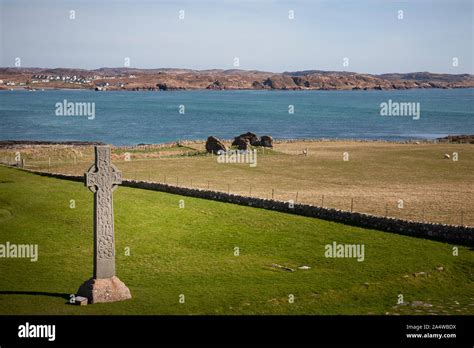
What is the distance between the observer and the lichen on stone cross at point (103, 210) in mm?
21281

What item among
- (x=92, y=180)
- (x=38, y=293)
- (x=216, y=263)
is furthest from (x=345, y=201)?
(x=38, y=293)

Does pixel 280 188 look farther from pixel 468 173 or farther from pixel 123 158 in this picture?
pixel 123 158

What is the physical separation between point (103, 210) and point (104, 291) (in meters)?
2.67

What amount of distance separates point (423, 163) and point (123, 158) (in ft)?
109

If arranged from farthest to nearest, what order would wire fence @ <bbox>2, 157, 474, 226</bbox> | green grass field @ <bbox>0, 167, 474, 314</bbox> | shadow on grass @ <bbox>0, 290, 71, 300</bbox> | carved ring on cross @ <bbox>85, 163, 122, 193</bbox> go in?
wire fence @ <bbox>2, 157, 474, 226</bbox>
shadow on grass @ <bbox>0, 290, 71, 300</bbox>
green grass field @ <bbox>0, 167, 474, 314</bbox>
carved ring on cross @ <bbox>85, 163, 122, 193</bbox>

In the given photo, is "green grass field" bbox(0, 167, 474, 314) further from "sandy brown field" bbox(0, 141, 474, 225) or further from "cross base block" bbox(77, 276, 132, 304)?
"sandy brown field" bbox(0, 141, 474, 225)

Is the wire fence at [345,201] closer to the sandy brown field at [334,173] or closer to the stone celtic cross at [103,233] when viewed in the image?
the sandy brown field at [334,173]

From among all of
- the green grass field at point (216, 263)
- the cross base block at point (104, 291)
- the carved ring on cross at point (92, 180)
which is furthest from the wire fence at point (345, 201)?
the carved ring on cross at point (92, 180)

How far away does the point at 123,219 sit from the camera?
33875 mm

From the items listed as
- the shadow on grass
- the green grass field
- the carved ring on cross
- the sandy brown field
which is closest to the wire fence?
the sandy brown field

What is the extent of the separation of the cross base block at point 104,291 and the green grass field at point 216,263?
413 mm

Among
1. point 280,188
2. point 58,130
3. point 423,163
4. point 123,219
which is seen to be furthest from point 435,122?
point 123,219

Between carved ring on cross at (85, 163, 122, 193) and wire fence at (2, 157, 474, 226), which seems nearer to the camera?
carved ring on cross at (85, 163, 122, 193)

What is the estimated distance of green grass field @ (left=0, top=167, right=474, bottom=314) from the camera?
21.7 m
